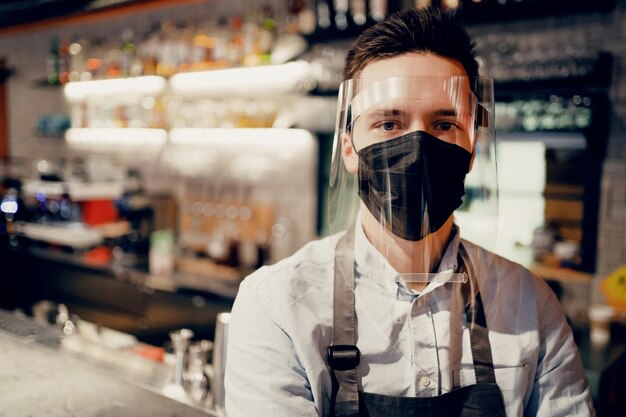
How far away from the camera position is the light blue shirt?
1093 millimetres

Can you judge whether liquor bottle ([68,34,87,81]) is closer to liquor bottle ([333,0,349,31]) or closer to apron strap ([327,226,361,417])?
liquor bottle ([333,0,349,31])

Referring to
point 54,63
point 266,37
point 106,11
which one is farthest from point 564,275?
point 54,63

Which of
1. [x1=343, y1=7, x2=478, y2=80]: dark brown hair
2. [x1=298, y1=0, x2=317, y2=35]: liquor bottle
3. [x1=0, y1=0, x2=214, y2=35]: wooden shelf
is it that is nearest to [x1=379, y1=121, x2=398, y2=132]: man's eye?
[x1=343, y1=7, x2=478, y2=80]: dark brown hair

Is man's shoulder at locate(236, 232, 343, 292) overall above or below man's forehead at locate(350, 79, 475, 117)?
below

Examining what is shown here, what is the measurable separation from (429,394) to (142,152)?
14.5 feet

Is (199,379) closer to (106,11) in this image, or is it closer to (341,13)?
(341,13)

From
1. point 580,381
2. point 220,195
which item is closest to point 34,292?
point 220,195

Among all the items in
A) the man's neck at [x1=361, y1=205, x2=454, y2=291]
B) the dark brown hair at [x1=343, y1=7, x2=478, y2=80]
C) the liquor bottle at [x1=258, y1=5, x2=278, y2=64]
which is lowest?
the man's neck at [x1=361, y1=205, x2=454, y2=291]

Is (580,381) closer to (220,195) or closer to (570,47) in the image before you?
(570,47)

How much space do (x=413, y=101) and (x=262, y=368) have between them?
590 millimetres

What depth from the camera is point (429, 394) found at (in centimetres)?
115

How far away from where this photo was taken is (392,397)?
1117 millimetres

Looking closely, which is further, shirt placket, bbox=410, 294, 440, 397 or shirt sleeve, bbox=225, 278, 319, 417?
shirt placket, bbox=410, 294, 440, 397

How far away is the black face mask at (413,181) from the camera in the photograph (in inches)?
44.1
